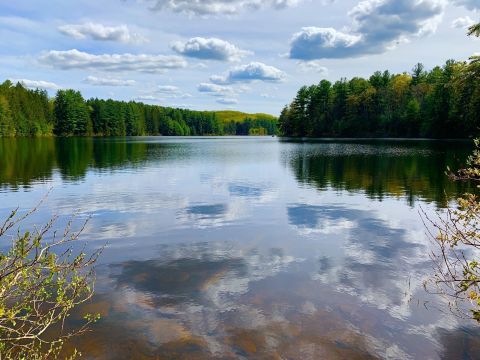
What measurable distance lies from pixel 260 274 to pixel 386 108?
141 meters

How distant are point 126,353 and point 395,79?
158 meters

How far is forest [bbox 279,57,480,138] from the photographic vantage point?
362ft

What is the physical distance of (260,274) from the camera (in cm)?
1241

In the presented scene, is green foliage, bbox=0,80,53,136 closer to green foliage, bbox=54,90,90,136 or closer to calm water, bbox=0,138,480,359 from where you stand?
green foliage, bbox=54,90,90,136

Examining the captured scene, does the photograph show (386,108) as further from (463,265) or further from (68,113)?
(463,265)

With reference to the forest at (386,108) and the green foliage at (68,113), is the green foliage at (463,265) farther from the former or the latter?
the green foliage at (68,113)

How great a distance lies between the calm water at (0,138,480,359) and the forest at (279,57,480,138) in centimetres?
7432

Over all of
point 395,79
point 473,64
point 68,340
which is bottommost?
point 68,340

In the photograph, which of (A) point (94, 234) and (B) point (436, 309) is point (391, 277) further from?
(A) point (94, 234)

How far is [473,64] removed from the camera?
102 ft

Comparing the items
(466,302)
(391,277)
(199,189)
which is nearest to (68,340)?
(391,277)

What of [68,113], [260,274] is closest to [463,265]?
[260,274]

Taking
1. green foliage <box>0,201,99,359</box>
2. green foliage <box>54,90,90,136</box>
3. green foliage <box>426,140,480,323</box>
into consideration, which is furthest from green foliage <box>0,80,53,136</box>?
green foliage <box>426,140,480,323</box>

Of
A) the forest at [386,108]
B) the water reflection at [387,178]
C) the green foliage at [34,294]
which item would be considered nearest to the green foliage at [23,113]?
the forest at [386,108]
